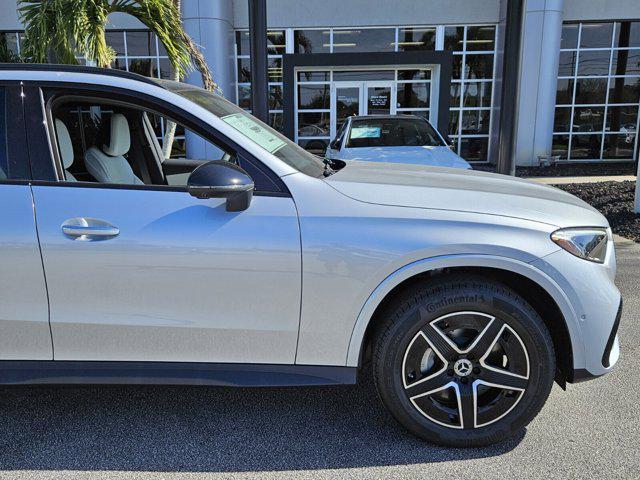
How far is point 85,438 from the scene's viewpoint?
3.02 m

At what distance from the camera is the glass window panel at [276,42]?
1611 centimetres

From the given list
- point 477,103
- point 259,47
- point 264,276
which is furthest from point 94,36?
point 477,103

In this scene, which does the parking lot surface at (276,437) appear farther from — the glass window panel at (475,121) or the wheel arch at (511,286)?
the glass window panel at (475,121)

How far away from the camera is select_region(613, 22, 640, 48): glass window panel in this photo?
1568cm

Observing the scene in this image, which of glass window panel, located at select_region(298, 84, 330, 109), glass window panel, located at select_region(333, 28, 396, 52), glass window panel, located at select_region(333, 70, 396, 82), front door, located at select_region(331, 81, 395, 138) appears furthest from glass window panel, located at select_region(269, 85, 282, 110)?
glass window panel, located at select_region(333, 28, 396, 52)

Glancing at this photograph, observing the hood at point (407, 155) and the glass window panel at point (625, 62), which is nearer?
the hood at point (407, 155)

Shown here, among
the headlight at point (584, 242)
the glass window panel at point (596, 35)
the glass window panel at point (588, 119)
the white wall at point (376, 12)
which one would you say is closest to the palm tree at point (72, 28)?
the headlight at point (584, 242)

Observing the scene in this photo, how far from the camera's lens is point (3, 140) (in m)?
2.75

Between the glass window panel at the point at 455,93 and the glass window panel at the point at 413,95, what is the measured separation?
740 millimetres

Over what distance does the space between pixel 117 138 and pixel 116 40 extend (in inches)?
560

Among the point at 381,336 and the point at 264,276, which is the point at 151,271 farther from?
the point at 381,336

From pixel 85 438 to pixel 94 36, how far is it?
4.72 metres

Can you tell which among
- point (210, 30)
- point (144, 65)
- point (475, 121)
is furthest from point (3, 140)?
point (475, 121)

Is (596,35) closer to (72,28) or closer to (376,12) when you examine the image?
(376,12)
